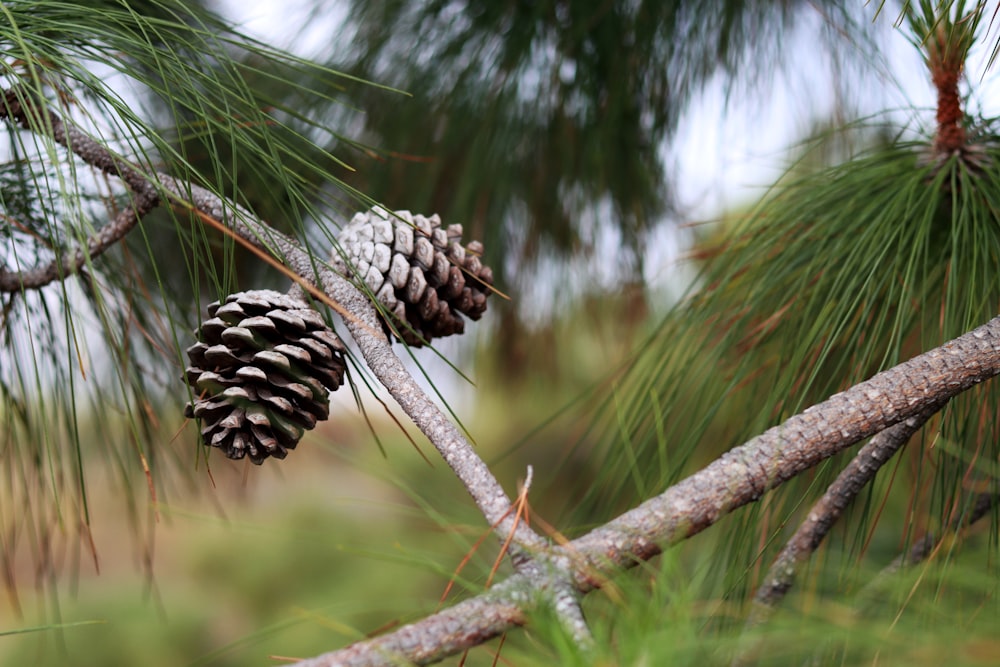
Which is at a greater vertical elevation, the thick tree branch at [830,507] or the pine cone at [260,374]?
the pine cone at [260,374]

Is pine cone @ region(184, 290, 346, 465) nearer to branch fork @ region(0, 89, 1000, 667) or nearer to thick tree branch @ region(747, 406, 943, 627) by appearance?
branch fork @ region(0, 89, 1000, 667)

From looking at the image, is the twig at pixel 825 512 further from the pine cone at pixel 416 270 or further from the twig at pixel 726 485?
the pine cone at pixel 416 270

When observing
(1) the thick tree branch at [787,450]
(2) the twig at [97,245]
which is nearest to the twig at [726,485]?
(1) the thick tree branch at [787,450]

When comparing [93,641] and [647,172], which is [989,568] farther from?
[93,641]

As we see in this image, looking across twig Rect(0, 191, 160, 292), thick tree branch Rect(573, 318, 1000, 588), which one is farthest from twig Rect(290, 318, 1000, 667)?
twig Rect(0, 191, 160, 292)

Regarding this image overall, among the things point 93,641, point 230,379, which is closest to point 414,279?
point 230,379

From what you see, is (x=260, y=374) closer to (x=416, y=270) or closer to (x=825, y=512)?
(x=416, y=270)

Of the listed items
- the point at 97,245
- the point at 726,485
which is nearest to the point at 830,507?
the point at 726,485
